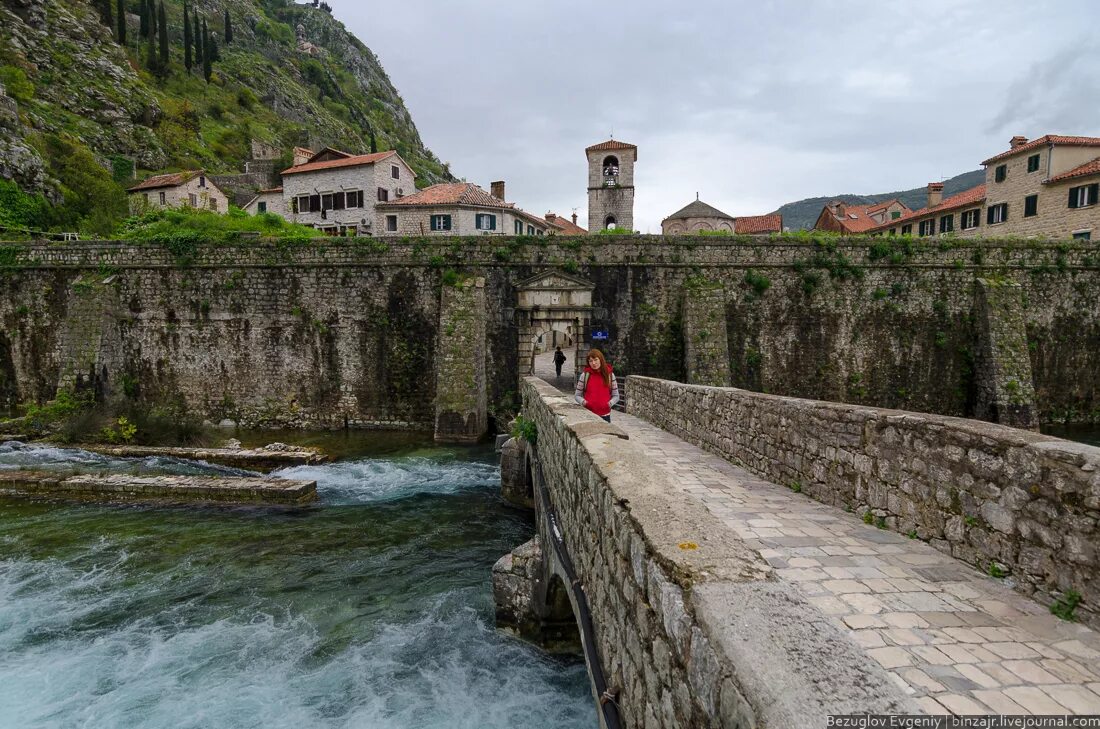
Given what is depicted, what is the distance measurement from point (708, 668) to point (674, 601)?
386 mm

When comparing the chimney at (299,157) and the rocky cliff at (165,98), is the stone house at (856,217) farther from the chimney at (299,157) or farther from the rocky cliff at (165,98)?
the rocky cliff at (165,98)

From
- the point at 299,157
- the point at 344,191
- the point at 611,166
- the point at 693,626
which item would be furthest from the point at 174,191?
the point at 693,626

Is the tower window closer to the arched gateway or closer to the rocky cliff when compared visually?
the arched gateway

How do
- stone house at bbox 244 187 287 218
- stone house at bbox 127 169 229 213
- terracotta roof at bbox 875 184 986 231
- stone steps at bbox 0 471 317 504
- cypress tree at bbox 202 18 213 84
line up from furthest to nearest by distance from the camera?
cypress tree at bbox 202 18 213 84
stone house at bbox 244 187 287 218
stone house at bbox 127 169 229 213
terracotta roof at bbox 875 184 986 231
stone steps at bbox 0 471 317 504

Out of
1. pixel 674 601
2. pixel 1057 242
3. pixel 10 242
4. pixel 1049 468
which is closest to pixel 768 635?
pixel 674 601

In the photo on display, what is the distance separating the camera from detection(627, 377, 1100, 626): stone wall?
298cm

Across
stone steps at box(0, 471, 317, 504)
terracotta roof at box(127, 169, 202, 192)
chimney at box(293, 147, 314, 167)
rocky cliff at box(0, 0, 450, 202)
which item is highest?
rocky cliff at box(0, 0, 450, 202)

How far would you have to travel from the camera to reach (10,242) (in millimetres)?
18438

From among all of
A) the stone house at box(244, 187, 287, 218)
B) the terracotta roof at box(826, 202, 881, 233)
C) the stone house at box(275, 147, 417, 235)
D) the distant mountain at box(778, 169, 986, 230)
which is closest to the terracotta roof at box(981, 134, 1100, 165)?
the terracotta roof at box(826, 202, 881, 233)

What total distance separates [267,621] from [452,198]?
2712 cm

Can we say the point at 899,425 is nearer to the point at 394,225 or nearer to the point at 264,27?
the point at 394,225

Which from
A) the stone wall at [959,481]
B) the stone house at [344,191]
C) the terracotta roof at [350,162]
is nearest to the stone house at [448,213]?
the stone house at [344,191]

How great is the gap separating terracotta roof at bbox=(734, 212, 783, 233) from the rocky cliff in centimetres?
3770

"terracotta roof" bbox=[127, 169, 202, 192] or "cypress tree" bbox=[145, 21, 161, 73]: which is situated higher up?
"cypress tree" bbox=[145, 21, 161, 73]
